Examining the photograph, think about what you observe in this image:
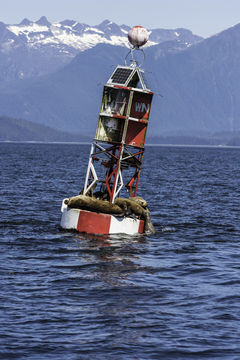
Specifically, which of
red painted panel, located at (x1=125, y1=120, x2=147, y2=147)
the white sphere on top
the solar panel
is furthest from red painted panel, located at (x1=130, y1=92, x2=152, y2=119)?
the white sphere on top

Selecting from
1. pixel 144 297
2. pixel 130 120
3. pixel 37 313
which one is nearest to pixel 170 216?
pixel 130 120

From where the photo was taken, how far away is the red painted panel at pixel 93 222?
112 feet

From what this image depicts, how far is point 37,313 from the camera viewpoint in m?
20.6

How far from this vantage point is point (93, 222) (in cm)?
3416

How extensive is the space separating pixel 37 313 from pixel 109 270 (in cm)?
694

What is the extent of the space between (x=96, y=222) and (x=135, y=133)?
19.0 ft

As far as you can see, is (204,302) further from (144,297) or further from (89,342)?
(89,342)

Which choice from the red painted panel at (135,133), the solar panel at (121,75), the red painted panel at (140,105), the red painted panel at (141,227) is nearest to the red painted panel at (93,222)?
the red painted panel at (141,227)

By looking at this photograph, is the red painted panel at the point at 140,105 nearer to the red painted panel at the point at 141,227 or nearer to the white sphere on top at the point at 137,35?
the white sphere on top at the point at 137,35

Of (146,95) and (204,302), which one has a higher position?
(146,95)

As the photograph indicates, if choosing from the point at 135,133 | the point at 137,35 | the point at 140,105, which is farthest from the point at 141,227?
the point at 137,35

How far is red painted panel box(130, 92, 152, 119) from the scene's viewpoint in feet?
117

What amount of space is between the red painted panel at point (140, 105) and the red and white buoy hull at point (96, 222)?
6.01m

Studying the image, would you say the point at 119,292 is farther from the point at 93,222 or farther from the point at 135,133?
the point at 135,133
